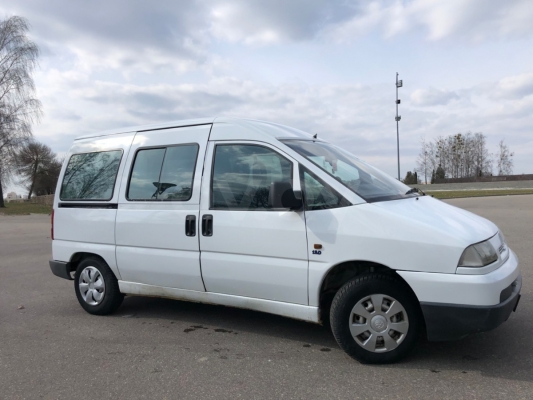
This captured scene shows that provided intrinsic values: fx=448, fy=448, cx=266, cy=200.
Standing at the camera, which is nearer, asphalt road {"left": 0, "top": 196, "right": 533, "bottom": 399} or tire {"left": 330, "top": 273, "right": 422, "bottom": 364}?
asphalt road {"left": 0, "top": 196, "right": 533, "bottom": 399}

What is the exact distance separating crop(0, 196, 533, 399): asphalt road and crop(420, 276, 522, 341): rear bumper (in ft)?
1.14

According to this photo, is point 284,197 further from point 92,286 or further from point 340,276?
point 92,286

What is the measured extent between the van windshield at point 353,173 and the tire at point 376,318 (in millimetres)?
706

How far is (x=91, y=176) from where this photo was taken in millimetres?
5324

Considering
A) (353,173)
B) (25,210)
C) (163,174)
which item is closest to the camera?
(353,173)

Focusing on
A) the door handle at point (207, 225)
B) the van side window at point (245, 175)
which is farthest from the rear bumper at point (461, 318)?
the door handle at point (207, 225)

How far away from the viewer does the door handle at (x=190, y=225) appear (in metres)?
4.32

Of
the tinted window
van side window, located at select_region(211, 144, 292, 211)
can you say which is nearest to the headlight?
van side window, located at select_region(211, 144, 292, 211)

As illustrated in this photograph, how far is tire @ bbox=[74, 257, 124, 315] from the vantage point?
5133mm

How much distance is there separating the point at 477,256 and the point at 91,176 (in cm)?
422

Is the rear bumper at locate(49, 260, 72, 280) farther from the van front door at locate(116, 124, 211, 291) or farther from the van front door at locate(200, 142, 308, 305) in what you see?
the van front door at locate(200, 142, 308, 305)

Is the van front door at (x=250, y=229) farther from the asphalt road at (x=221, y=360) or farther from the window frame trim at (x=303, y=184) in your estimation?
the asphalt road at (x=221, y=360)

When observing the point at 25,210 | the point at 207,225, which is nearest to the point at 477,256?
the point at 207,225

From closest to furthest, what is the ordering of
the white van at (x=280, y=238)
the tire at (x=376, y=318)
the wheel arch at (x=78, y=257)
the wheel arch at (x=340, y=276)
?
the white van at (x=280, y=238) < the tire at (x=376, y=318) < the wheel arch at (x=340, y=276) < the wheel arch at (x=78, y=257)
